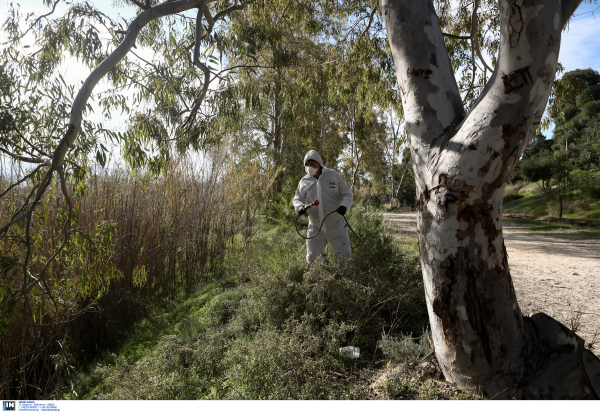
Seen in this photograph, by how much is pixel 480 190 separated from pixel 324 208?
2.93 meters

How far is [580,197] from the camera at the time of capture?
17844 millimetres

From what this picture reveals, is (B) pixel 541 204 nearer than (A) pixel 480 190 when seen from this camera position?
No

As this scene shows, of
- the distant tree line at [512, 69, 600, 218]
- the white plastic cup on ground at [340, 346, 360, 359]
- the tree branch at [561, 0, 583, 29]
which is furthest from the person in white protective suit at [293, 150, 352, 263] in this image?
the distant tree line at [512, 69, 600, 218]

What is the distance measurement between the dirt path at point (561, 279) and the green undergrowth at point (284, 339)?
1.58m

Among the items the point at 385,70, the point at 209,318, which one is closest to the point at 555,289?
the point at 385,70

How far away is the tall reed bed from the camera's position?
365 centimetres

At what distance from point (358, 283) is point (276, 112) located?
13.9 m

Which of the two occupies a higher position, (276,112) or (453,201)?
(276,112)

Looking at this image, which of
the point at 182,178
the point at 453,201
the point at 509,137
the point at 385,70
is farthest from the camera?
the point at 385,70

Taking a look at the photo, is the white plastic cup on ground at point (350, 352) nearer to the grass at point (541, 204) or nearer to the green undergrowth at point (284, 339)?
the green undergrowth at point (284, 339)

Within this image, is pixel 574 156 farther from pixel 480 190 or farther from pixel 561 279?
pixel 480 190

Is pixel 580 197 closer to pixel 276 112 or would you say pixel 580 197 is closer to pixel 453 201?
pixel 276 112

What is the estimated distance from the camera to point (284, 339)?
3.23 m

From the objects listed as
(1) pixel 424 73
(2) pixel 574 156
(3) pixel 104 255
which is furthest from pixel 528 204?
(3) pixel 104 255
